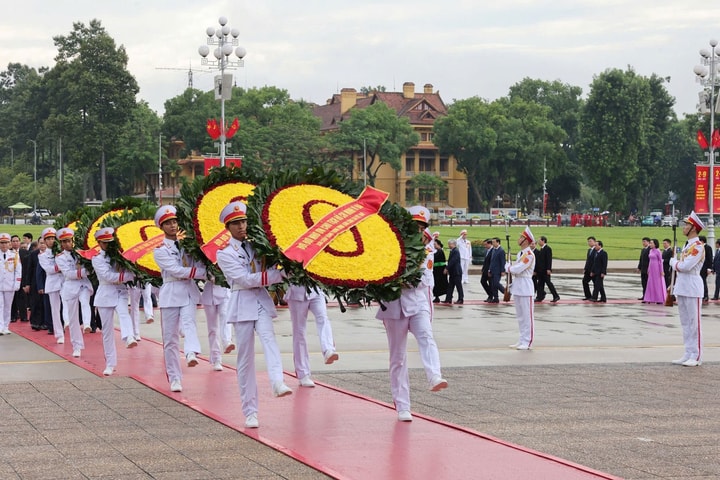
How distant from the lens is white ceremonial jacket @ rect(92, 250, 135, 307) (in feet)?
44.0

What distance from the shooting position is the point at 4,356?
49.6 feet

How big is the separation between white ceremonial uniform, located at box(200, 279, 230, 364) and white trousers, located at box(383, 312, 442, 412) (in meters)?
3.99

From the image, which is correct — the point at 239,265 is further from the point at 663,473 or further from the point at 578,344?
the point at 578,344

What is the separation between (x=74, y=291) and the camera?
1505cm

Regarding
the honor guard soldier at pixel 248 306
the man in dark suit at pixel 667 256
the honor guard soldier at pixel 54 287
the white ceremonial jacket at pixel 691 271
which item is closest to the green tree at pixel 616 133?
the man in dark suit at pixel 667 256

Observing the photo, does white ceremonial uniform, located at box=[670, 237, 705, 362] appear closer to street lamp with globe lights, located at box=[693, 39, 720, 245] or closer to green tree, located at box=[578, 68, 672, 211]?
street lamp with globe lights, located at box=[693, 39, 720, 245]

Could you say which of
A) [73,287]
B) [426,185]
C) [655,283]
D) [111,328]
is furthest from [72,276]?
Answer: [426,185]

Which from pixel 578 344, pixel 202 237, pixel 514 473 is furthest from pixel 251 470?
pixel 578 344

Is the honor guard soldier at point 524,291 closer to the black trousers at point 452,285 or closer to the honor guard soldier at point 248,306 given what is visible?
the honor guard soldier at point 248,306

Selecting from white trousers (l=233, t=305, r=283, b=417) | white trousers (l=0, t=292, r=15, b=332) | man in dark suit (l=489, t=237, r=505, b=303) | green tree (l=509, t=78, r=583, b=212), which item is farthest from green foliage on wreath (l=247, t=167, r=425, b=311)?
green tree (l=509, t=78, r=583, b=212)

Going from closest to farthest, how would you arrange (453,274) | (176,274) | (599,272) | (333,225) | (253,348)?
(333,225) → (253,348) → (176,274) → (453,274) → (599,272)

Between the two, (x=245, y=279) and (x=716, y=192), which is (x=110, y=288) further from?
(x=716, y=192)

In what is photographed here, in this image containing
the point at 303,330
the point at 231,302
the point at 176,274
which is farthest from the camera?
the point at 303,330

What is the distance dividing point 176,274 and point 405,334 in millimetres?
3060
